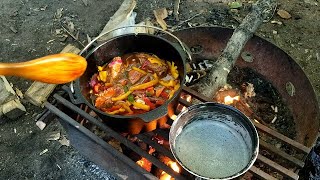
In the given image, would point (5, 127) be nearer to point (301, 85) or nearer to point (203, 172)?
point (203, 172)

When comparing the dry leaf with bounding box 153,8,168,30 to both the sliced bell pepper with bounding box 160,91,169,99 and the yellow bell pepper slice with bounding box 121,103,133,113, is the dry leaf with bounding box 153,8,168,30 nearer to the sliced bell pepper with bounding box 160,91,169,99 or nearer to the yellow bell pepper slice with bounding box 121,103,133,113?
the sliced bell pepper with bounding box 160,91,169,99

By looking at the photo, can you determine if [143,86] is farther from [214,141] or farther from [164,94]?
[214,141]

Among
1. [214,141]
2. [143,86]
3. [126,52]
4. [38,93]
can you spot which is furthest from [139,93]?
[38,93]

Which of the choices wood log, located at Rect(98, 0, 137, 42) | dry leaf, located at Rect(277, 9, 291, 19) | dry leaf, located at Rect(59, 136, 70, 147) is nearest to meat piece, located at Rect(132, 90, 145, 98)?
dry leaf, located at Rect(59, 136, 70, 147)

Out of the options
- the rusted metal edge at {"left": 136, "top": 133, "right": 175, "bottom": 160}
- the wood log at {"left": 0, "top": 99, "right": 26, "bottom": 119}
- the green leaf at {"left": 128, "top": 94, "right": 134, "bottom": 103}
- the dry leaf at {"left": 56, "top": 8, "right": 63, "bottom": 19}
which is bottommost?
the wood log at {"left": 0, "top": 99, "right": 26, "bottom": 119}

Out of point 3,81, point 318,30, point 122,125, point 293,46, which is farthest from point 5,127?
point 318,30

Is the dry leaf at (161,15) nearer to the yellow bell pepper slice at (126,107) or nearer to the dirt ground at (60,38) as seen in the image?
the dirt ground at (60,38)
